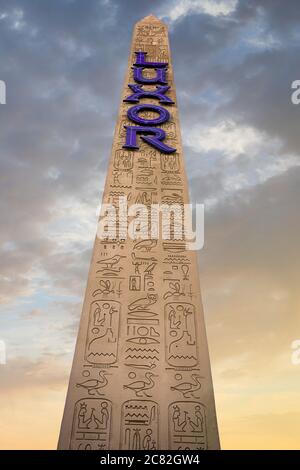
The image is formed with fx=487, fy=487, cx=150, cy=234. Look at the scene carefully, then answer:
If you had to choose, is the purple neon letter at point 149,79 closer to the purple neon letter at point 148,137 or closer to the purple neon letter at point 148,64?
the purple neon letter at point 148,64

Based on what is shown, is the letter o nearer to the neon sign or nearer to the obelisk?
the neon sign

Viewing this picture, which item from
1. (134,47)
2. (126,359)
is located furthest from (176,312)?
(134,47)

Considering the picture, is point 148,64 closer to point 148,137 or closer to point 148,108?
point 148,108

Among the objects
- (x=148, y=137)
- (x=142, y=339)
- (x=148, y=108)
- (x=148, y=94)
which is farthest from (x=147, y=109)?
(x=142, y=339)

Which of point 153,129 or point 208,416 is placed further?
point 153,129

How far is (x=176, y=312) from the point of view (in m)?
8.22

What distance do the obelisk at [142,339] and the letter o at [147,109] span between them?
78cm

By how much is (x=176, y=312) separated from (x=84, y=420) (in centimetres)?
228

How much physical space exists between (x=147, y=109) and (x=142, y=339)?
5.97 metres

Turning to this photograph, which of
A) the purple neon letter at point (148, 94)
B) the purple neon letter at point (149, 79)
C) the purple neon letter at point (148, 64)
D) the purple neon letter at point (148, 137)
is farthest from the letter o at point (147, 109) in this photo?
the purple neon letter at point (148, 64)

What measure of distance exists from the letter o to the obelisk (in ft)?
2.55

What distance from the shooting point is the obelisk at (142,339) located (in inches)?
278
